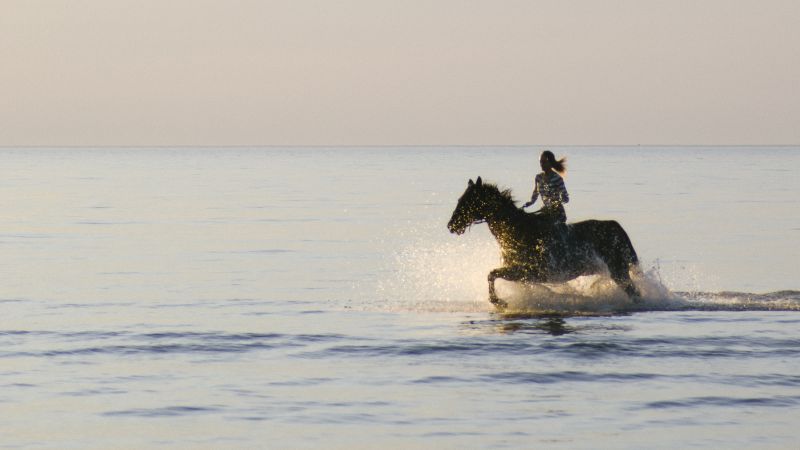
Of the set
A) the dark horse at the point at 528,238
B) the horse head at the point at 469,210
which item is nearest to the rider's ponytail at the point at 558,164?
the dark horse at the point at 528,238

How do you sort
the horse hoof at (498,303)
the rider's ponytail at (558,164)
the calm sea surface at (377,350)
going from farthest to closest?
the horse hoof at (498,303) < the rider's ponytail at (558,164) < the calm sea surface at (377,350)

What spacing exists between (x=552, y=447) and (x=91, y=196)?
5318 cm

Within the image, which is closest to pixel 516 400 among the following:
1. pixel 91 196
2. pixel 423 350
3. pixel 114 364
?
pixel 423 350

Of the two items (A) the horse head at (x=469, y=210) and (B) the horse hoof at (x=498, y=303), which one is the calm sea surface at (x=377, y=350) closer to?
(B) the horse hoof at (x=498, y=303)

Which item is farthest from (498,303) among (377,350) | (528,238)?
(377,350)

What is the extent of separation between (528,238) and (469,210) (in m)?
0.96

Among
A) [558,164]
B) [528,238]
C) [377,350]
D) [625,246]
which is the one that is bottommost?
[377,350]

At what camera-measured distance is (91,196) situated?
2408 inches

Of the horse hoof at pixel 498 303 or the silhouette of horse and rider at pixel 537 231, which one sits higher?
the silhouette of horse and rider at pixel 537 231

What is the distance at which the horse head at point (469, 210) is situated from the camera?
58.1ft

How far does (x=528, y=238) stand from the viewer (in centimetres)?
1802

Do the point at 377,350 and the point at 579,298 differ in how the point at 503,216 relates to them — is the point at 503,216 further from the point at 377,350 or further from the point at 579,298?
the point at 377,350

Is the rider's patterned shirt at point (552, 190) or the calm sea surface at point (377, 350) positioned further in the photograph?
the rider's patterned shirt at point (552, 190)

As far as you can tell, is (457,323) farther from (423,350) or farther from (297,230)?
(297,230)
